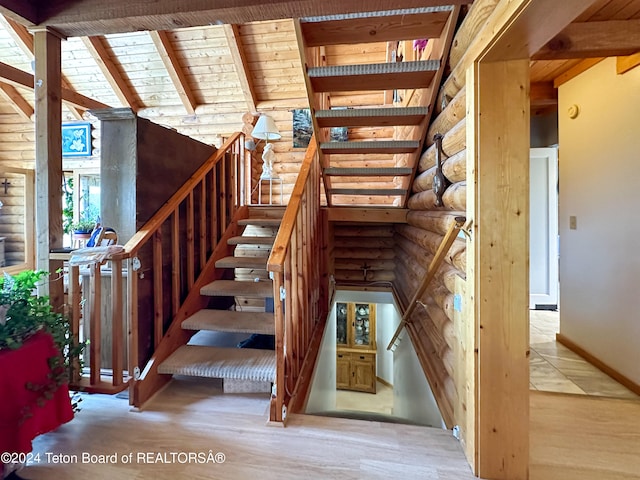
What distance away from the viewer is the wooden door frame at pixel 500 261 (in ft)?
4.59

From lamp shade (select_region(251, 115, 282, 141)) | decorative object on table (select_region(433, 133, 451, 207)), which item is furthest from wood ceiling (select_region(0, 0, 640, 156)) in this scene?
decorative object on table (select_region(433, 133, 451, 207))

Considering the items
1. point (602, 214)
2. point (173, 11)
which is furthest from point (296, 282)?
point (602, 214)

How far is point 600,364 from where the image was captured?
2.49 meters

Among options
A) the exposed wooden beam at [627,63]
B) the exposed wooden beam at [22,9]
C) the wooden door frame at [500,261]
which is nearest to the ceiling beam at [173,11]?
the exposed wooden beam at [22,9]

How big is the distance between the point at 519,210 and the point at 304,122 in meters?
4.64

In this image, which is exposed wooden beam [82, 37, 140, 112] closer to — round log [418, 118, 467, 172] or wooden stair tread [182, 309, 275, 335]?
wooden stair tread [182, 309, 275, 335]

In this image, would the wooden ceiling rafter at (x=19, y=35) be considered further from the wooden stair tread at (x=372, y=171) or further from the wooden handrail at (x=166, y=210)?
the wooden stair tread at (x=372, y=171)

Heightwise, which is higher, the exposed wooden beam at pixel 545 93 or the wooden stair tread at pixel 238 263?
the exposed wooden beam at pixel 545 93

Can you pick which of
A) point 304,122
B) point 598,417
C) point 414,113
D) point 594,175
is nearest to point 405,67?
point 414,113

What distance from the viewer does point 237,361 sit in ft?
6.81

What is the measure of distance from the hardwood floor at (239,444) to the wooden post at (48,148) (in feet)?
2.57

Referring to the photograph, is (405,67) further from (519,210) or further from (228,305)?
(228,305)

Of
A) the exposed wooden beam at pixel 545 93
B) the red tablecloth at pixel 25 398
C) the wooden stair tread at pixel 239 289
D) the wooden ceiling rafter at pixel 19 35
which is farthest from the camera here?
the wooden ceiling rafter at pixel 19 35

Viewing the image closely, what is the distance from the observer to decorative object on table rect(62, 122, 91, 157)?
5824 mm
